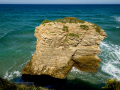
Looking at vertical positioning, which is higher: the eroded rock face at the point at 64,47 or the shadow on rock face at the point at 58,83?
the eroded rock face at the point at 64,47

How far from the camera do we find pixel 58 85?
13312mm

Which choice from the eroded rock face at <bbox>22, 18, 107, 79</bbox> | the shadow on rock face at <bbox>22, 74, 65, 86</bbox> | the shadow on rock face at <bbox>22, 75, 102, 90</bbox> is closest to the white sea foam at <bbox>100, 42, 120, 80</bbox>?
the eroded rock face at <bbox>22, 18, 107, 79</bbox>

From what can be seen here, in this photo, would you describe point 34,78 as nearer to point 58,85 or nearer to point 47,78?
point 47,78

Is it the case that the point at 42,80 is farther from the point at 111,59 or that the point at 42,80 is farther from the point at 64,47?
the point at 111,59

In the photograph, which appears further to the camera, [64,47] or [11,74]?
[11,74]

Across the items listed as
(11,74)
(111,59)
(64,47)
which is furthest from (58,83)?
(111,59)

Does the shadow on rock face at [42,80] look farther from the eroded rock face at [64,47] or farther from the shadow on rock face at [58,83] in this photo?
the eroded rock face at [64,47]

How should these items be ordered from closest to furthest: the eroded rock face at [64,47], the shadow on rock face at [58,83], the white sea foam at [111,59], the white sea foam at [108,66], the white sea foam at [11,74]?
the eroded rock face at [64,47], the shadow on rock face at [58,83], the white sea foam at [11,74], the white sea foam at [108,66], the white sea foam at [111,59]

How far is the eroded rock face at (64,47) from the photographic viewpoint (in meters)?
12.8

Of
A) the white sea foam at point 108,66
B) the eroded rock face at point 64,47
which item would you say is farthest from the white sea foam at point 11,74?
the white sea foam at point 108,66

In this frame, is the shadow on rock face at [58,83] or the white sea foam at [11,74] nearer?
the shadow on rock face at [58,83]

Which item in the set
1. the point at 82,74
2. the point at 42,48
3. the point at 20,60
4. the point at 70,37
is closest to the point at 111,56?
the point at 82,74

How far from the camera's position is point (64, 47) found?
1355 centimetres

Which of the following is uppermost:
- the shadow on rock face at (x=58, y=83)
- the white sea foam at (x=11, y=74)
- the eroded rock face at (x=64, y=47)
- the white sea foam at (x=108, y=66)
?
the eroded rock face at (x=64, y=47)
